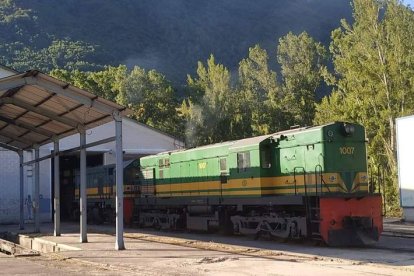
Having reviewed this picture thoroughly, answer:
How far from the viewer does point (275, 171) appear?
17219 millimetres

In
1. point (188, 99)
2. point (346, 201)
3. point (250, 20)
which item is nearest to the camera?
point (346, 201)

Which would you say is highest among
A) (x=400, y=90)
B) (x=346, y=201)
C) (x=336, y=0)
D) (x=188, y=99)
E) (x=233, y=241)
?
(x=336, y=0)

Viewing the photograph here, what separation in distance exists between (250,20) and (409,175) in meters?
131

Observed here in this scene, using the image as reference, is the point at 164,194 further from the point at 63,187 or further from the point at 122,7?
the point at 122,7

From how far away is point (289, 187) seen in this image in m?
16.5

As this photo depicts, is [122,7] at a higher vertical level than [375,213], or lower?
higher

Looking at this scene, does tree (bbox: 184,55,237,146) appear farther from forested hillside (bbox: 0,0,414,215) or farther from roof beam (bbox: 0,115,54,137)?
roof beam (bbox: 0,115,54,137)

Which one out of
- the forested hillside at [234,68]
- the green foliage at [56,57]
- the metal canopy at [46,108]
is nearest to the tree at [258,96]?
the forested hillside at [234,68]

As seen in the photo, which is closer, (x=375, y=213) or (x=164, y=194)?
(x=375, y=213)

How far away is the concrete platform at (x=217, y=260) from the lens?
35.7 feet

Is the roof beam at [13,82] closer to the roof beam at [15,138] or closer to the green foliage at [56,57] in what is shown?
the roof beam at [15,138]

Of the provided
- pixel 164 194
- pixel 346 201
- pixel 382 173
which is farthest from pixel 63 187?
pixel 346 201

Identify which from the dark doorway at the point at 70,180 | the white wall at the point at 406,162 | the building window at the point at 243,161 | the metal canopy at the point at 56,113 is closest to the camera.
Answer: the metal canopy at the point at 56,113

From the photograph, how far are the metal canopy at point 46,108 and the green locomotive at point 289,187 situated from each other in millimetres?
4754
